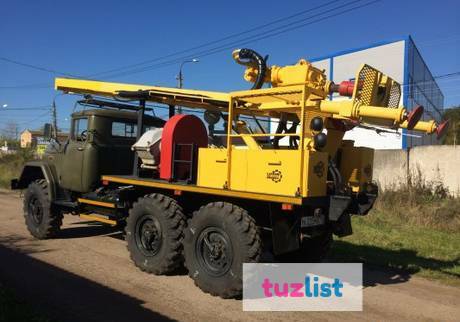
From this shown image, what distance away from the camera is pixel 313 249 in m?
7.51

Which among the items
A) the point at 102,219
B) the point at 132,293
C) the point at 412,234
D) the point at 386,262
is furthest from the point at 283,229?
the point at 412,234

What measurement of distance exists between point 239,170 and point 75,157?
13.8 feet

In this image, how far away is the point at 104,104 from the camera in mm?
9062

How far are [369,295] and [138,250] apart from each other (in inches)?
137

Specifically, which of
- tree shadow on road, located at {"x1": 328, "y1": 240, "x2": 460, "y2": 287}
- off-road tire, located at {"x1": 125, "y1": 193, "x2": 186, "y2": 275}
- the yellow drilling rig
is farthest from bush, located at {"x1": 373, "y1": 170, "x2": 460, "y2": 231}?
off-road tire, located at {"x1": 125, "y1": 193, "x2": 186, "y2": 275}

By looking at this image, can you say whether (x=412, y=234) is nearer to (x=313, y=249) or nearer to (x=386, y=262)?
(x=386, y=262)

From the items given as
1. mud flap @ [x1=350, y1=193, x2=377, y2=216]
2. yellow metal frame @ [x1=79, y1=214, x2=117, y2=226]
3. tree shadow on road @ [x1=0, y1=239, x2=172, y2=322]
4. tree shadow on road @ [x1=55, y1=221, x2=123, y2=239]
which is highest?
mud flap @ [x1=350, y1=193, x2=377, y2=216]

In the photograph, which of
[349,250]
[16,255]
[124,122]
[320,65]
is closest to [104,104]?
[124,122]

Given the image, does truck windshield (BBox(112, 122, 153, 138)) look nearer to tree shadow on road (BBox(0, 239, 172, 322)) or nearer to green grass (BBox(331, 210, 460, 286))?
tree shadow on road (BBox(0, 239, 172, 322))

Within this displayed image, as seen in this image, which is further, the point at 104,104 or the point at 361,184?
the point at 104,104

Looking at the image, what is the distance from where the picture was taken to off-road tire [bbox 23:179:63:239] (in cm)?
938

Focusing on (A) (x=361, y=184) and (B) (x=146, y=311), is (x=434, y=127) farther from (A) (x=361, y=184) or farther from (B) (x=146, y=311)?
(B) (x=146, y=311)

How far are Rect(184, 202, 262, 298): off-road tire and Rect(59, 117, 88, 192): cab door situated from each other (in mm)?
3335

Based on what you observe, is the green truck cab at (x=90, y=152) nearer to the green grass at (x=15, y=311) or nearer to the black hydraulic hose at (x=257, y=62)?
the black hydraulic hose at (x=257, y=62)
